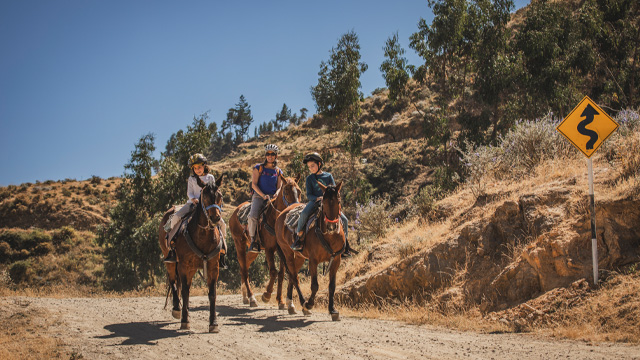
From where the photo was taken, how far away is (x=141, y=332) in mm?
8719

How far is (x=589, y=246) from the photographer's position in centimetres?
841

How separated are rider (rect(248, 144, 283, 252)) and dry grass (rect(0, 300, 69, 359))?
199 inches

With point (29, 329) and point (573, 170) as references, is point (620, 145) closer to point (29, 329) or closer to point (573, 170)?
point (573, 170)

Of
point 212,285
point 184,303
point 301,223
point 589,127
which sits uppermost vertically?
point 589,127

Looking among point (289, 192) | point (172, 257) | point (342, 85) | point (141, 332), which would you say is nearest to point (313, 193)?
point (289, 192)

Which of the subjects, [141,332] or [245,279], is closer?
[141,332]

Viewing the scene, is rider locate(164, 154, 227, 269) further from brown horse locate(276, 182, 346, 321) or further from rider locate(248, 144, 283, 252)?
rider locate(248, 144, 283, 252)

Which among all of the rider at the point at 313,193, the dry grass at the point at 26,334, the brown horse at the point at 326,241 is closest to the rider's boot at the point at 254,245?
the brown horse at the point at 326,241

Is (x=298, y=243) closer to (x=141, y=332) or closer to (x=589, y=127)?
(x=141, y=332)

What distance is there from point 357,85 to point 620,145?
22.4 metres

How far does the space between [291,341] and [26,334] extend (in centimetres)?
505

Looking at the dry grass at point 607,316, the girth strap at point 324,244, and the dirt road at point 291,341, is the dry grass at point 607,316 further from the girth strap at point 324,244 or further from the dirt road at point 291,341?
the girth strap at point 324,244

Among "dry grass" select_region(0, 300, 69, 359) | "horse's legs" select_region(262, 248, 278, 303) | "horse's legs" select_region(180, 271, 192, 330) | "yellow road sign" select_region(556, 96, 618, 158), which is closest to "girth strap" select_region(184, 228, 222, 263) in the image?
"horse's legs" select_region(180, 271, 192, 330)

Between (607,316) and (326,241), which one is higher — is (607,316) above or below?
below
